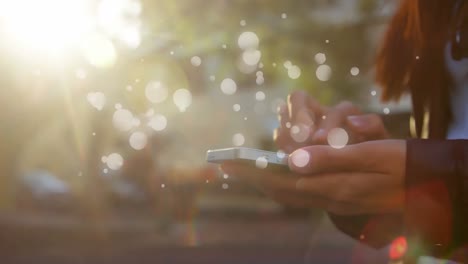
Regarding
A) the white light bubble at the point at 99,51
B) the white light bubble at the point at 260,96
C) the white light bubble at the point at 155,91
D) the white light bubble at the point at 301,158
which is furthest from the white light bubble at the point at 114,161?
the white light bubble at the point at 301,158

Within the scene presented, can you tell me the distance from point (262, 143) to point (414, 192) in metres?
15.8

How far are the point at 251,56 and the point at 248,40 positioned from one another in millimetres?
511

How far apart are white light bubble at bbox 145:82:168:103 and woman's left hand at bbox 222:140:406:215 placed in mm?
6177

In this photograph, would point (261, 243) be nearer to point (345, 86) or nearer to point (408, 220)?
point (345, 86)

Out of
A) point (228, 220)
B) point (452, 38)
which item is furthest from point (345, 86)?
point (228, 220)

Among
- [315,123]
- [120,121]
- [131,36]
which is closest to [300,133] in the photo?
[315,123]

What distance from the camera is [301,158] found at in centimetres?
115

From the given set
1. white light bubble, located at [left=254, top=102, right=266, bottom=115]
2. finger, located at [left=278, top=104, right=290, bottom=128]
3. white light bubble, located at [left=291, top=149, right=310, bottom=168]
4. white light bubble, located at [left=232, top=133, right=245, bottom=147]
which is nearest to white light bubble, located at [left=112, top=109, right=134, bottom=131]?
white light bubble, located at [left=254, top=102, right=266, bottom=115]

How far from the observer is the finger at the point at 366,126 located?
1398mm

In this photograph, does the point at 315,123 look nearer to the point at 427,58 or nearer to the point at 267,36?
the point at 427,58

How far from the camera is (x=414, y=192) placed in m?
1.12

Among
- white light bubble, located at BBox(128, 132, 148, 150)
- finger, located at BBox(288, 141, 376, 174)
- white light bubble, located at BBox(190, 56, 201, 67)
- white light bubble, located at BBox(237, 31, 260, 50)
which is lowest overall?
finger, located at BBox(288, 141, 376, 174)

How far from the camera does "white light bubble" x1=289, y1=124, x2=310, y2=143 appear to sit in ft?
4.74

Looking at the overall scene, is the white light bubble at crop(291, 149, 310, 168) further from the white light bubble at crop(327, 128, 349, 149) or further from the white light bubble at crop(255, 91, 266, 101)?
the white light bubble at crop(255, 91, 266, 101)
